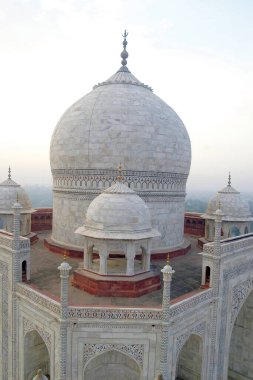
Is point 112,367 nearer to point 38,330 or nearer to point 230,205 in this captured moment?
point 38,330

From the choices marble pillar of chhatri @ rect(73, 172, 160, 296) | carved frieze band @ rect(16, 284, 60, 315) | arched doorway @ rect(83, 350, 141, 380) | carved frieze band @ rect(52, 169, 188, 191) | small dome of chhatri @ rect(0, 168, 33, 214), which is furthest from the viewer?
small dome of chhatri @ rect(0, 168, 33, 214)

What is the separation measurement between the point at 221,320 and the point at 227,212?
21.3ft

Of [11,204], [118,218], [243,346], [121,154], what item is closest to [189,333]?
[118,218]

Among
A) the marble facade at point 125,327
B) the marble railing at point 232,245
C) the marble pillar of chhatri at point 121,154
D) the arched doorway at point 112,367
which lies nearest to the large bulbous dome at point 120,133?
the marble pillar of chhatri at point 121,154

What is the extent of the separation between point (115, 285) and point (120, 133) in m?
6.49

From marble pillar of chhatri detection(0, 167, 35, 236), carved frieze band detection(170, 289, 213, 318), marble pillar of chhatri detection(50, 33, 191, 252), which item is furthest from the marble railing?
marble pillar of chhatri detection(0, 167, 35, 236)

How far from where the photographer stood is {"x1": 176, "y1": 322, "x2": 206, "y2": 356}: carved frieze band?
888 cm

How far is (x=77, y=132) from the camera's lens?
1411 centimetres

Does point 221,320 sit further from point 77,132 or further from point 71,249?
point 77,132

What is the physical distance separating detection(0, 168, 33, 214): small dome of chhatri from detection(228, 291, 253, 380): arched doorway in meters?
11.2

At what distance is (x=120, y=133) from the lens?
44.3ft

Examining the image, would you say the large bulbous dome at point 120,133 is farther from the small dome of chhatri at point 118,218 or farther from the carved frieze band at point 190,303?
the carved frieze band at point 190,303

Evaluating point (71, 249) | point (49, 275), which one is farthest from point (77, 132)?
point (49, 275)

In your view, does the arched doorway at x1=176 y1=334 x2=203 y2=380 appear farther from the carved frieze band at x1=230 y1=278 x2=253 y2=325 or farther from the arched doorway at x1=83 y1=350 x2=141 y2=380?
the arched doorway at x1=83 y1=350 x2=141 y2=380
